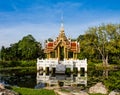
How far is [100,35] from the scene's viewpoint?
2110 inches

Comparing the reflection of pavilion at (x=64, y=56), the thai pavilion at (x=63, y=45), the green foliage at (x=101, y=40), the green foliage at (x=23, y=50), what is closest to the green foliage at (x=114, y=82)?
the reflection of pavilion at (x=64, y=56)

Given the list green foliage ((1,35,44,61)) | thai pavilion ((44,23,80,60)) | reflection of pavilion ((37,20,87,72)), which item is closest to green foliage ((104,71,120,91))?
reflection of pavilion ((37,20,87,72))

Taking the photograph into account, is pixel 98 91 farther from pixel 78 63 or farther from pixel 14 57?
pixel 14 57

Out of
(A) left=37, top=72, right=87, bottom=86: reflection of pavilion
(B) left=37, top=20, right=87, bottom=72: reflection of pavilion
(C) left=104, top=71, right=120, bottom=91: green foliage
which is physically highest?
(B) left=37, top=20, right=87, bottom=72: reflection of pavilion

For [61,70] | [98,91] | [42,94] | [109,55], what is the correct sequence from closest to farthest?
[42,94], [98,91], [61,70], [109,55]

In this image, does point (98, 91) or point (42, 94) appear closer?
point (42, 94)

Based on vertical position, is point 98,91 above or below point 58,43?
below

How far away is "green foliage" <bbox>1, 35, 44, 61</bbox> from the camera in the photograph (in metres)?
55.3

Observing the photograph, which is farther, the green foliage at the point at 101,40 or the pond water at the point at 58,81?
the green foliage at the point at 101,40

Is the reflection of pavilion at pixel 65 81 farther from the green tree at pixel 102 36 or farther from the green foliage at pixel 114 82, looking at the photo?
the green tree at pixel 102 36

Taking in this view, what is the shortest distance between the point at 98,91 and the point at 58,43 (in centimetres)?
2647

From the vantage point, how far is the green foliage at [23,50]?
181 feet

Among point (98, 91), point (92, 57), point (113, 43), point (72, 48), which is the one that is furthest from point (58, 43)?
point (98, 91)

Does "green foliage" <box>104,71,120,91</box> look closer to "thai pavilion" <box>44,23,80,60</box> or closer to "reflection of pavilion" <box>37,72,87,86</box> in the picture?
"reflection of pavilion" <box>37,72,87,86</box>
